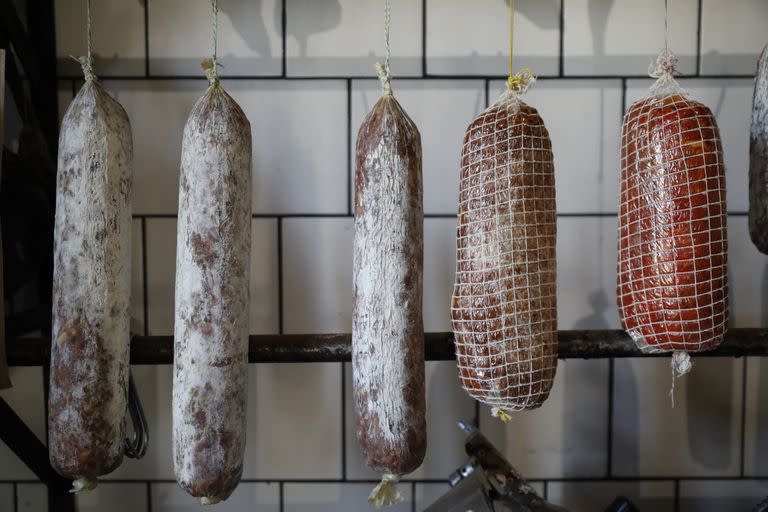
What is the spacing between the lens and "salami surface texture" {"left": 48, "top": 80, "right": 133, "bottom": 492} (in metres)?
0.65

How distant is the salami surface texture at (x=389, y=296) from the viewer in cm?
64

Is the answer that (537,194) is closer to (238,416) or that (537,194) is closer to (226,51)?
(238,416)

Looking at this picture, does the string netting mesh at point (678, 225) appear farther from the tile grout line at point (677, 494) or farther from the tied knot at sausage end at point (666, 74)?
the tile grout line at point (677, 494)

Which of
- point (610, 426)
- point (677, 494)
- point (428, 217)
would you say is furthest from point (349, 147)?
point (677, 494)

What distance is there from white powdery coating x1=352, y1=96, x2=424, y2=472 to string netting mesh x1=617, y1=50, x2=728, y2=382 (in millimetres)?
298

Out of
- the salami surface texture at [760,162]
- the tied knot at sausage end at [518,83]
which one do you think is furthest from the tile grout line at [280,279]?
the salami surface texture at [760,162]

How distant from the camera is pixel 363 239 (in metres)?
0.65

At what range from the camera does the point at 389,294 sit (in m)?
0.64

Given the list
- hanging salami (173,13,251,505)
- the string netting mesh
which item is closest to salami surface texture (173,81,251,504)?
hanging salami (173,13,251,505)

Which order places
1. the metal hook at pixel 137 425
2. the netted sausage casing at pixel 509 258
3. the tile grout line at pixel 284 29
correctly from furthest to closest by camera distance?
the tile grout line at pixel 284 29, the metal hook at pixel 137 425, the netted sausage casing at pixel 509 258

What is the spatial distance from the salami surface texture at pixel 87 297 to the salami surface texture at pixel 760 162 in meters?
0.89

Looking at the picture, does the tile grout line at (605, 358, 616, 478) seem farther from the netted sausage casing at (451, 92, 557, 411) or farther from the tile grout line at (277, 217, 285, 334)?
the tile grout line at (277, 217, 285, 334)

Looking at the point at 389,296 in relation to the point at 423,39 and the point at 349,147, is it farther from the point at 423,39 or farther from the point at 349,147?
the point at 423,39

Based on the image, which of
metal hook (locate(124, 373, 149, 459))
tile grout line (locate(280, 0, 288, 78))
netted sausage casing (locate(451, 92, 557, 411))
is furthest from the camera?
tile grout line (locate(280, 0, 288, 78))
